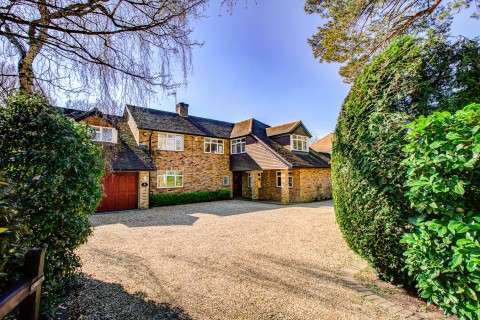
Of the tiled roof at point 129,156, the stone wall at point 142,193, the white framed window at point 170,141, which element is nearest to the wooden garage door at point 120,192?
the stone wall at point 142,193

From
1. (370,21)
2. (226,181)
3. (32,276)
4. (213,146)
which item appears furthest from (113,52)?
(226,181)

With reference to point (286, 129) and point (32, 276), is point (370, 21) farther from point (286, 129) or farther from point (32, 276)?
point (286, 129)

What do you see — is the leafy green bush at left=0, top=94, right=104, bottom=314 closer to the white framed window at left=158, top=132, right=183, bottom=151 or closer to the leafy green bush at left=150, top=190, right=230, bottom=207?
the leafy green bush at left=150, top=190, right=230, bottom=207

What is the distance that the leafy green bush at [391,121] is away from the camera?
3203mm

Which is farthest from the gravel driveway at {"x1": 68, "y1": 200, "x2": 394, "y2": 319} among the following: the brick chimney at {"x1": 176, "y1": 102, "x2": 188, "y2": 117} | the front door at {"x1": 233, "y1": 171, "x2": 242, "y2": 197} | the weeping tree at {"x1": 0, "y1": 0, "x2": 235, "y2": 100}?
the brick chimney at {"x1": 176, "y1": 102, "x2": 188, "y2": 117}

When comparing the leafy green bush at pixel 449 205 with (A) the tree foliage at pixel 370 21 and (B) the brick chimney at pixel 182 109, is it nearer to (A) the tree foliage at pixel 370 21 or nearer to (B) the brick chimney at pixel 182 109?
(A) the tree foliage at pixel 370 21

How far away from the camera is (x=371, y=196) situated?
357 centimetres

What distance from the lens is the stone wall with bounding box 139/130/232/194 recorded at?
597 inches

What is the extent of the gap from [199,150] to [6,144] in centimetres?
1485

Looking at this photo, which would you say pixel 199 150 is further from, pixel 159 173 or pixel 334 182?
pixel 334 182

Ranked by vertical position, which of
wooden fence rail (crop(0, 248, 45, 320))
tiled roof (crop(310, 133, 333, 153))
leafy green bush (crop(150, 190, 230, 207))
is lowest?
leafy green bush (crop(150, 190, 230, 207))

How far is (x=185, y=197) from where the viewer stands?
15750 millimetres

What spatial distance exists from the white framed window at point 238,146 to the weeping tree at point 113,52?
15.7 metres

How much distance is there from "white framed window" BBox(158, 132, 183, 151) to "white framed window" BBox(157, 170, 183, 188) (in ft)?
5.76
